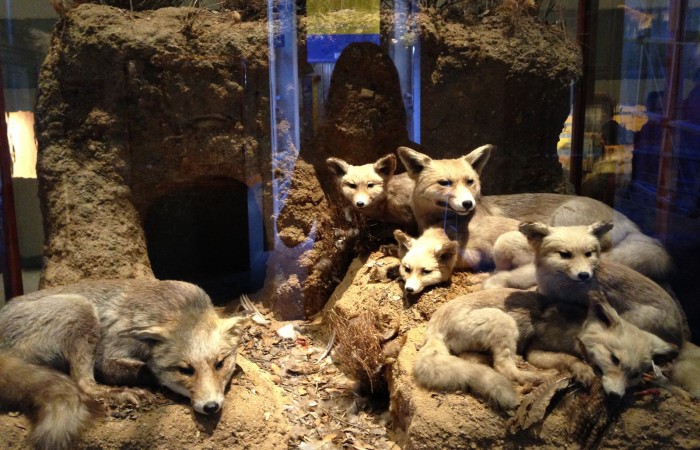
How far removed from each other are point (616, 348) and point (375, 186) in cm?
198

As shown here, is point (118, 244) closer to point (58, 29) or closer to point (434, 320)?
point (58, 29)

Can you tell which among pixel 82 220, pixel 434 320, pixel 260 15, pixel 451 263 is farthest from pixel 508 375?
pixel 82 220

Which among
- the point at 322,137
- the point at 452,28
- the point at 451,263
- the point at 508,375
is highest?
the point at 452,28

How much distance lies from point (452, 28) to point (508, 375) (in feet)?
6.89

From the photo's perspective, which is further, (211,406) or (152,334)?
(152,334)

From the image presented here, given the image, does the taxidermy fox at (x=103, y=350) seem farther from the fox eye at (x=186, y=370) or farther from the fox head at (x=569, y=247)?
the fox head at (x=569, y=247)

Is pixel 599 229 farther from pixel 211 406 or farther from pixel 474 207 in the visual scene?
pixel 211 406

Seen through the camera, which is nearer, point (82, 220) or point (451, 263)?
point (451, 263)

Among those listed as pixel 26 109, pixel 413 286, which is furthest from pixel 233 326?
pixel 26 109

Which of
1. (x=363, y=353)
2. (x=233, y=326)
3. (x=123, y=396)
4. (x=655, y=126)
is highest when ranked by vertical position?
(x=655, y=126)

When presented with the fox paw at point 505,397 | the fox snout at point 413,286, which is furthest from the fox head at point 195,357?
the fox paw at point 505,397

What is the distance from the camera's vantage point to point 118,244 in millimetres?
3783

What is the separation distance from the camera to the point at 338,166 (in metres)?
4.00

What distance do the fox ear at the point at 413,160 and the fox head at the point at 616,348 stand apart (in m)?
1.38
